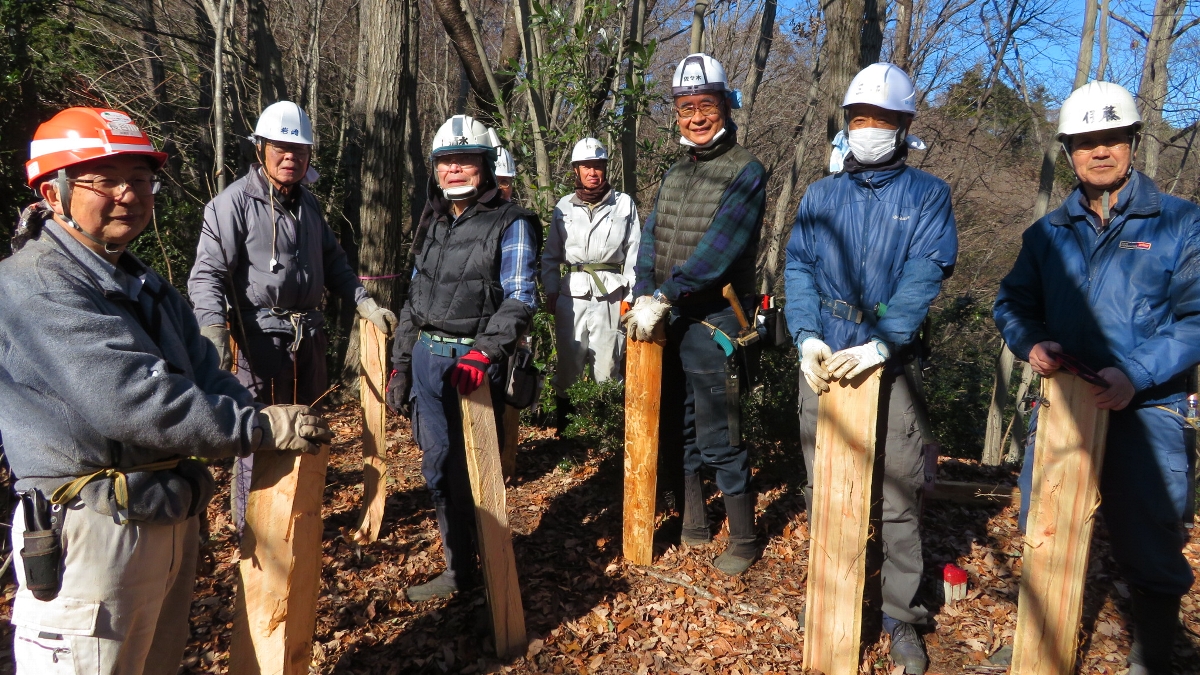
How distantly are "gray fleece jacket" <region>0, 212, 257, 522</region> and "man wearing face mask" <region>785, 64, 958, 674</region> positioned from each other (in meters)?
2.31

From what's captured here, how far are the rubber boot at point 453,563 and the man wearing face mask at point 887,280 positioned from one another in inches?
74.7

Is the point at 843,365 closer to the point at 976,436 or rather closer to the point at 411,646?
the point at 411,646

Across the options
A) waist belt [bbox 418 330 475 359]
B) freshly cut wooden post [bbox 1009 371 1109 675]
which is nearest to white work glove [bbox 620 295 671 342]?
waist belt [bbox 418 330 475 359]

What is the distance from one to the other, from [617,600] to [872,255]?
2249 millimetres

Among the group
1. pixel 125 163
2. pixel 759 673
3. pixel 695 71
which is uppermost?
pixel 695 71

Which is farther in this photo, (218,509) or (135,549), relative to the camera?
Answer: (218,509)

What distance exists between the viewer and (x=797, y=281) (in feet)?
11.4

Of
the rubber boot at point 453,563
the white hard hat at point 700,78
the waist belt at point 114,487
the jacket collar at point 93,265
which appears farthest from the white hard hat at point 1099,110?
the waist belt at point 114,487

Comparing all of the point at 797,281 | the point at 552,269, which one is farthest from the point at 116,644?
the point at 552,269

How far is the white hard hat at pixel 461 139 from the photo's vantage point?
3664 millimetres

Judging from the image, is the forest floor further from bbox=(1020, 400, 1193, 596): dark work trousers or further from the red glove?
the red glove

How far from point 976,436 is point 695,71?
7665 mm

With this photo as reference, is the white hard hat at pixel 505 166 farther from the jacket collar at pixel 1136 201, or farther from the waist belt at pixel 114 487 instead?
the waist belt at pixel 114 487

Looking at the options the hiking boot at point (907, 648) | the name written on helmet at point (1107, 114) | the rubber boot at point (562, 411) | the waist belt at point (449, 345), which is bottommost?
the hiking boot at point (907, 648)
